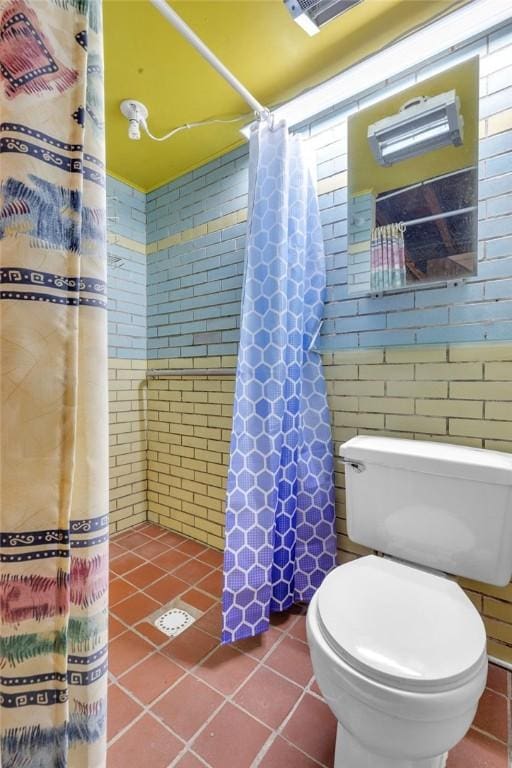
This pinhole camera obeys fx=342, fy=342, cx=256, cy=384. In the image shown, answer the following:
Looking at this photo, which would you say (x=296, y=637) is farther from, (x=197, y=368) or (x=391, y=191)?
(x=391, y=191)

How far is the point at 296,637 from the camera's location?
141 centimetres

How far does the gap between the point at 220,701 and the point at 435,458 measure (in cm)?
108

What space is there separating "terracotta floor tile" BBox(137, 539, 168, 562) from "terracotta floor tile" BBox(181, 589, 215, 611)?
1.29 ft

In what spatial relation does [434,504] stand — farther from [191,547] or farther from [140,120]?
[140,120]

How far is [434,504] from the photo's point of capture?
1148 millimetres

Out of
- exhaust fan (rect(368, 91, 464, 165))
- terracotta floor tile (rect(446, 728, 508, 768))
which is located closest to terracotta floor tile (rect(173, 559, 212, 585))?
terracotta floor tile (rect(446, 728, 508, 768))

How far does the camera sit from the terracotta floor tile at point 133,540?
6.88ft

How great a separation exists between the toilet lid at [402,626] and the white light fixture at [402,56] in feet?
5.94

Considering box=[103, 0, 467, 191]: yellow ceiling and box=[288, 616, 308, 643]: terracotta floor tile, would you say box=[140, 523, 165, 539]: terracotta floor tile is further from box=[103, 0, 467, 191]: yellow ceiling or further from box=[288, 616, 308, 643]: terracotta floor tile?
box=[103, 0, 467, 191]: yellow ceiling

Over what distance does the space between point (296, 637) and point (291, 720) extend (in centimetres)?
33

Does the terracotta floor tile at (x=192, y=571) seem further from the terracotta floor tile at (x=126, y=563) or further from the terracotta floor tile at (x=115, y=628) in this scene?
the terracotta floor tile at (x=115, y=628)

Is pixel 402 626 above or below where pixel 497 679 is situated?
above

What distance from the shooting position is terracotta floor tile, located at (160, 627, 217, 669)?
1.31 m

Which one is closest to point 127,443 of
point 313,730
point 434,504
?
point 313,730
